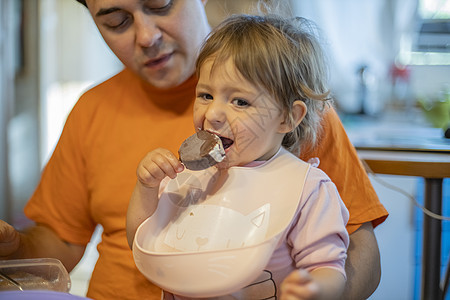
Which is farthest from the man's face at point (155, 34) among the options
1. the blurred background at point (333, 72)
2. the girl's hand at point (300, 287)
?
the blurred background at point (333, 72)

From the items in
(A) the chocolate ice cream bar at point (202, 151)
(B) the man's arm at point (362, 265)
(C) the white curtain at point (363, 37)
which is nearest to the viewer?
(A) the chocolate ice cream bar at point (202, 151)

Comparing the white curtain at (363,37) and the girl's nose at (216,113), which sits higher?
the girl's nose at (216,113)

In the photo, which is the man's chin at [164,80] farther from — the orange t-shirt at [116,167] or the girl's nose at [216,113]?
the girl's nose at [216,113]

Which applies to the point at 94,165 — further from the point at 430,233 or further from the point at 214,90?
the point at 430,233

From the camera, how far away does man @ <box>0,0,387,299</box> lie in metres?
1.08

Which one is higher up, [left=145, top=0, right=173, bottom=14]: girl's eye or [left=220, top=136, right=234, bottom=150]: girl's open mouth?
[left=145, top=0, right=173, bottom=14]: girl's eye

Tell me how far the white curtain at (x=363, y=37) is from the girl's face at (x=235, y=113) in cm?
252

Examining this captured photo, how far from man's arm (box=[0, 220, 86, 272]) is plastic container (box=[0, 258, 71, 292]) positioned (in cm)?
12

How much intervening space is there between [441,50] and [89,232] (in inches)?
110

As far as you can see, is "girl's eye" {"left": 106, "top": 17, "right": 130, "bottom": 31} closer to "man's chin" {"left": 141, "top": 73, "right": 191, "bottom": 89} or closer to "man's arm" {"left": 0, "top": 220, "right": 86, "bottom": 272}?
"man's chin" {"left": 141, "top": 73, "right": 191, "bottom": 89}

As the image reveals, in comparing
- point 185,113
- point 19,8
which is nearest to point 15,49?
point 19,8

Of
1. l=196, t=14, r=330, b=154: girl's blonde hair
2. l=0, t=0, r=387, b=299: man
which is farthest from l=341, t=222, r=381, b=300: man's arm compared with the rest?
l=196, t=14, r=330, b=154: girl's blonde hair

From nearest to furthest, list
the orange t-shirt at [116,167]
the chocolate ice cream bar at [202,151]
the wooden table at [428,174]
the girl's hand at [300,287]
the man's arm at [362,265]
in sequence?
the girl's hand at [300,287], the chocolate ice cream bar at [202,151], the man's arm at [362,265], the orange t-shirt at [116,167], the wooden table at [428,174]

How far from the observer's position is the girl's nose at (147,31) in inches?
44.2
